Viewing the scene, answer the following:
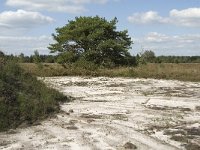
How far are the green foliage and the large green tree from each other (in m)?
17.5

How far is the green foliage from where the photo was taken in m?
11.3

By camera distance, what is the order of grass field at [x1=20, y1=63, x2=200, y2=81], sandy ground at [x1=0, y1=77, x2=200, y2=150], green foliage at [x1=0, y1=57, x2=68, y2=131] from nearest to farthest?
sandy ground at [x1=0, y1=77, x2=200, y2=150], green foliage at [x1=0, y1=57, x2=68, y2=131], grass field at [x1=20, y1=63, x2=200, y2=81]

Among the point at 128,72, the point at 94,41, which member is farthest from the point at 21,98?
the point at 94,41

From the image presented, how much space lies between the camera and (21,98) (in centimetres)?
1255

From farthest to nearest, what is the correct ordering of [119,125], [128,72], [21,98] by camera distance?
[128,72] < [21,98] < [119,125]

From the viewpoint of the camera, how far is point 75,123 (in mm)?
11469

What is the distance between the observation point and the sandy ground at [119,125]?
9.19 metres

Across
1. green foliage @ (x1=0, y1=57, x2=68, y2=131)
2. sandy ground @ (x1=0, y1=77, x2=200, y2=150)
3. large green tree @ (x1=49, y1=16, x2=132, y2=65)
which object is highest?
large green tree @ (x1=49, y1=16, x2=132, y2=65)

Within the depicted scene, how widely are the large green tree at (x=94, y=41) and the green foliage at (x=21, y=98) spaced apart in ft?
57.5

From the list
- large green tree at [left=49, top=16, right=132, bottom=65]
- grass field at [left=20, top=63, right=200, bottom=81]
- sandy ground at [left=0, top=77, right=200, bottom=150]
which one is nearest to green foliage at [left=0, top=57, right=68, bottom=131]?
sandy ground at [left=0, top=77, right=200, bottom=150]

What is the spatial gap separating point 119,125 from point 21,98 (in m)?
3.09

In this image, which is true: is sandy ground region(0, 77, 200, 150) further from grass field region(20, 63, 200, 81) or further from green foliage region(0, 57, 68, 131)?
grass field region(20, 63, 200, 81)

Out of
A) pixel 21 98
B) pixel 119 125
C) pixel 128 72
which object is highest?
pixel 128 72

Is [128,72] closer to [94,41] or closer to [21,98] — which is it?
[94,41]
